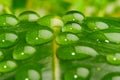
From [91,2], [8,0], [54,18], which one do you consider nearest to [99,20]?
[54,18]

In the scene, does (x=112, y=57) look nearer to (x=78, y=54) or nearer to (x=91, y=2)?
(x=78, y=54)

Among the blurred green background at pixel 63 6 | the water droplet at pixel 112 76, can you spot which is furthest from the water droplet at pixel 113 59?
the blurred green background at pixel 63 6

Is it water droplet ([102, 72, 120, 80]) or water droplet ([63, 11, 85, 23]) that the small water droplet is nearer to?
water droplet ([63, 11, 85, 23])

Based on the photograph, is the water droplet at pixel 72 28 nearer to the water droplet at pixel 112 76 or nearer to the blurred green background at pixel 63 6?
the water droplet at pixel 112 76

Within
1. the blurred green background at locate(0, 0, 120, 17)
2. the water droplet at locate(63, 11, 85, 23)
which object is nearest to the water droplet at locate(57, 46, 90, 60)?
the water droplet at locate(63, 11, 85, 23)

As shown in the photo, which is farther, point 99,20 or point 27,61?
point 99,20

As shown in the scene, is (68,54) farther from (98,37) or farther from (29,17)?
(29,17)

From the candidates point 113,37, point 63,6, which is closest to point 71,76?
point 113,37
